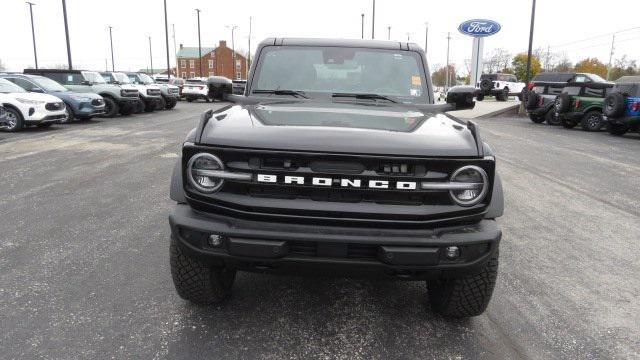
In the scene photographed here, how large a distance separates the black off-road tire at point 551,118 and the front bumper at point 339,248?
59.8ft

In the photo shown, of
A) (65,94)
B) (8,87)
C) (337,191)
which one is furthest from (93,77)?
(337,191)

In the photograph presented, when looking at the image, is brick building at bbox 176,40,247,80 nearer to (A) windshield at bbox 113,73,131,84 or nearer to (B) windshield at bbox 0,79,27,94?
(A) windshield at bbox 113,73,131,84

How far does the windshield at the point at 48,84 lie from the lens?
50.9 feet

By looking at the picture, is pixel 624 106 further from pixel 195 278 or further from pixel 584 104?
pixel 195 278

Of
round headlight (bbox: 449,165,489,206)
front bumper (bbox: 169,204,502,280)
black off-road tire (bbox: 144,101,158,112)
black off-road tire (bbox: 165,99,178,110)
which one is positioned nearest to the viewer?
Answer: front bumper (bbox: 169,204,502,280)

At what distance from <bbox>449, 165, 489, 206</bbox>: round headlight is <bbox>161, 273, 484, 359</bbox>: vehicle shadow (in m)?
0.63

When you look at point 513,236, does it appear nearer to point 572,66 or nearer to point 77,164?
point 77,164

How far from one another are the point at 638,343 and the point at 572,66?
97520 millimetres

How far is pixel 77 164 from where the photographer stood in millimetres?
→ 8641

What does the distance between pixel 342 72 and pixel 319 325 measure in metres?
2.03

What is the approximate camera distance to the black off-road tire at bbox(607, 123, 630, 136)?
15631 millimetres

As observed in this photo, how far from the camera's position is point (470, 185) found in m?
Answer: 2.56

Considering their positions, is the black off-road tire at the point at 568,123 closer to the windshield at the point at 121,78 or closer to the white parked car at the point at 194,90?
the windshield at the point at 121,78

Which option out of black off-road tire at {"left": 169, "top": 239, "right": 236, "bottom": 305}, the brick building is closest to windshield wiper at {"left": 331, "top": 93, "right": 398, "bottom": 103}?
black off-road tire at {"left": 169, "top": 239, "right": 236, "bottom": 305}
